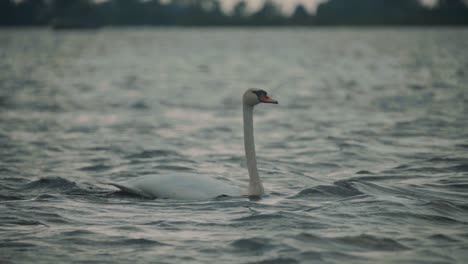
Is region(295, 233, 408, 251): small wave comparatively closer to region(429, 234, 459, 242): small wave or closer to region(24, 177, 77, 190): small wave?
region(429, 234, 459, 242): small wave

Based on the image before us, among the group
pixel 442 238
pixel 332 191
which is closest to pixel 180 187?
pixel 332 191

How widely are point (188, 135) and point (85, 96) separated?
11.4 m

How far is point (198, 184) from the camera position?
31.8 ft

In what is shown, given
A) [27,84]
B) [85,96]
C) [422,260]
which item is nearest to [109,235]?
[422,260]

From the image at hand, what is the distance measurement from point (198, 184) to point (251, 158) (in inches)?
29.5

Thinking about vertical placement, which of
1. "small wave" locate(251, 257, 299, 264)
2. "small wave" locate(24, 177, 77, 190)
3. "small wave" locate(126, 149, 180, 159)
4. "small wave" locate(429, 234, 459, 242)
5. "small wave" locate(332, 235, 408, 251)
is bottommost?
"small wave" locate(126, 149, 180, 159)

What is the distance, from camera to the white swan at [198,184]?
9.62 meters

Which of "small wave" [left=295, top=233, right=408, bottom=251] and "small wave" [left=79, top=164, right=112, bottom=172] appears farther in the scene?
"small wave" [left=79, top=164, right=112, bottom=172]

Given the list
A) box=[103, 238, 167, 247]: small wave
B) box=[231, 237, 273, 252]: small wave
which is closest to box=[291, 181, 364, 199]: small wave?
box=[231, 237, 273, 252]: small wave

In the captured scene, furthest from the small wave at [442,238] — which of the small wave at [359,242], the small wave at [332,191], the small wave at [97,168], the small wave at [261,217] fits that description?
the small wave at [97,168]

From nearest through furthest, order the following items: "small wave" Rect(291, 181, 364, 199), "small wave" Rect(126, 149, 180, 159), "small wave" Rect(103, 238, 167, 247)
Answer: "small wave" Rect(103, 238, 167, 247) → "small wave" Rect(291, 181, 364, 199) → "small wave" Rect(126, 149, 180, 159)

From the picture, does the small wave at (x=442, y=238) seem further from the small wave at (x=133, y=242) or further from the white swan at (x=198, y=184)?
the small wave at (x=133, y=242)

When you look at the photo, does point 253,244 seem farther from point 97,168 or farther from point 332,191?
point 97,168

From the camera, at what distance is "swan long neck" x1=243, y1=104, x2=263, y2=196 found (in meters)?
9.87
